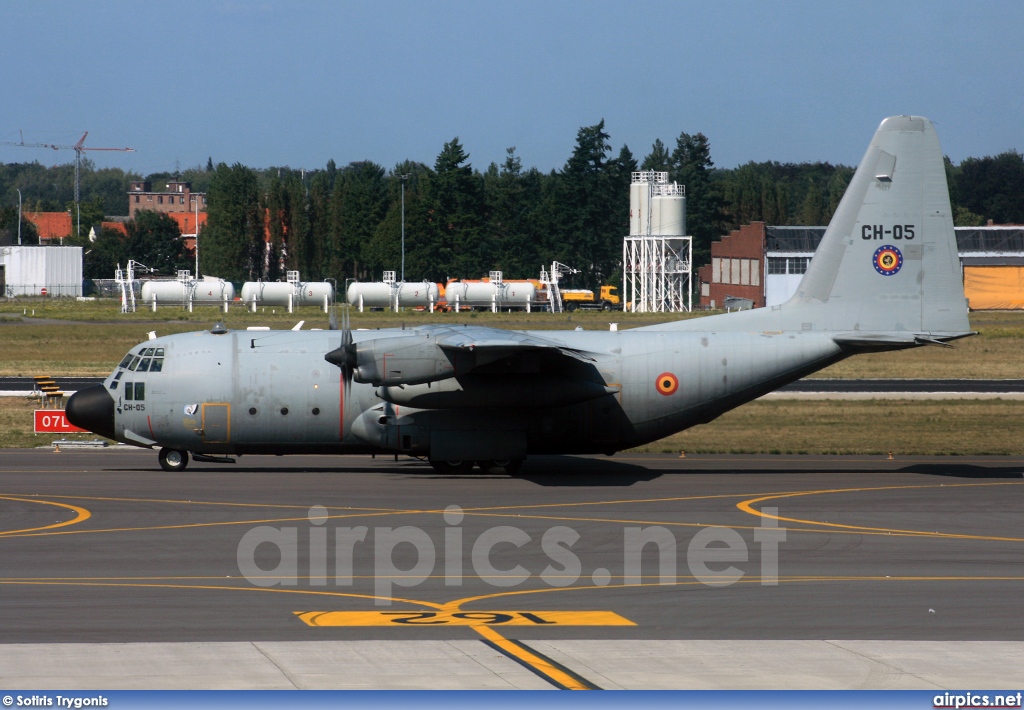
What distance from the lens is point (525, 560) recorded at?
58.6 feet

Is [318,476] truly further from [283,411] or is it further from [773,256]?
[773,256]

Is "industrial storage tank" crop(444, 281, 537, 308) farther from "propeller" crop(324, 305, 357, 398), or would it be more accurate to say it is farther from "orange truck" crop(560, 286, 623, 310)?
"propeller" crop(324, 305, 357, 398)

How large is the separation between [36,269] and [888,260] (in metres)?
120

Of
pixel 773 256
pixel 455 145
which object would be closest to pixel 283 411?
pixel 773 256

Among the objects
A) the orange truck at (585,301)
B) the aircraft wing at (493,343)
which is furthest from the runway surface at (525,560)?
the orange truck at (585,301)

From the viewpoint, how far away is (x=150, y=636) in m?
12.9

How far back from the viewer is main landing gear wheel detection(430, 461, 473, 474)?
27500 mm

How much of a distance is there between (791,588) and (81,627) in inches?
384

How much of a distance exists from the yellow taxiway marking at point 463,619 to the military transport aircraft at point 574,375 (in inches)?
484

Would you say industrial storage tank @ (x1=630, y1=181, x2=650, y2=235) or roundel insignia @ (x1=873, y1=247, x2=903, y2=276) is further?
industrial storage tank @ (x1=630, y1=181, x2=650, y2=235)

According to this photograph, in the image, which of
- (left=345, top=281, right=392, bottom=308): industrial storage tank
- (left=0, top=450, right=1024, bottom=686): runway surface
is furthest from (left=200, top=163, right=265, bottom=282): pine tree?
(left=0, top=450, right=1024, bottom=686): runway surface

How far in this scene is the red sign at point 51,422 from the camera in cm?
3142

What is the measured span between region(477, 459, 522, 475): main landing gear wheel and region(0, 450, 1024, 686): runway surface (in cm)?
82

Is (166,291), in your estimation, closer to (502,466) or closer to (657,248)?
(657,248)
